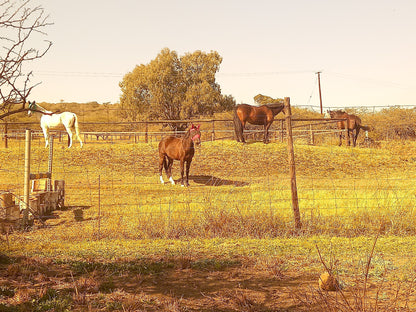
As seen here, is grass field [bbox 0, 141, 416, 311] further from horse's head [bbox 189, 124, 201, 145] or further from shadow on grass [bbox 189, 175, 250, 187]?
shadow on grass [bbox 189, 175, 250, 187]

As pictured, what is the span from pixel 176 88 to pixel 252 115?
71.6 ft

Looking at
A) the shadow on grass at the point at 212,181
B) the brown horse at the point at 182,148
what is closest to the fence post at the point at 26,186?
the brown horse at the point at 182,148

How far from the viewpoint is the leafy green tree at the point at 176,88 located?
146ft

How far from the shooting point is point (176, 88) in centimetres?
4531

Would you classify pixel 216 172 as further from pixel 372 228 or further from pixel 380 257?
pixel 380 257

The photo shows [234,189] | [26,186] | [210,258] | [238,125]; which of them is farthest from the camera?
[238,125]

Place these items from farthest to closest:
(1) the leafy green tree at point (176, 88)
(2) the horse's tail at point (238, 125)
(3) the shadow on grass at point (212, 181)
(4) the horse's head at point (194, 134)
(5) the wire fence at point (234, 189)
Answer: (1) the leafy green tree at point (176, 88) → (2) the horse's tail at point (238, 125) → (3) the shadow on grass at point (212, 181) → (4) the horse's head at point (194, 134) → (5) the wire fence at point (234, 189)

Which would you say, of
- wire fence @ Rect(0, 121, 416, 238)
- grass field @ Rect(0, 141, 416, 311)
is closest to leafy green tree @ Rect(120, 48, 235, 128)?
wire fence @ Rect(0, 121, 416, 238)

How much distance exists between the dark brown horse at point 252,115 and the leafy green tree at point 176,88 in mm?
19240

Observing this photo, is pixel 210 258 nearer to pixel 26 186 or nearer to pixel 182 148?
pixel 26 186

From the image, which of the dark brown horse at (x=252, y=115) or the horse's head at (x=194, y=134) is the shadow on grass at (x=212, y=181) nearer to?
the horse's head at (x=194, y=134)

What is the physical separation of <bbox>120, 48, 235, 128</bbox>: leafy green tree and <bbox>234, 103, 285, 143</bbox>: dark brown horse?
63.1 feet

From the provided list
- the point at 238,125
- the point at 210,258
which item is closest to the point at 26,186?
the point at 210,258

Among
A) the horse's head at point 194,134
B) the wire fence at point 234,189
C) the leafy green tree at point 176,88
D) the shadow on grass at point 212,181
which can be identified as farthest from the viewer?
the leafy green tree at point 176,88
